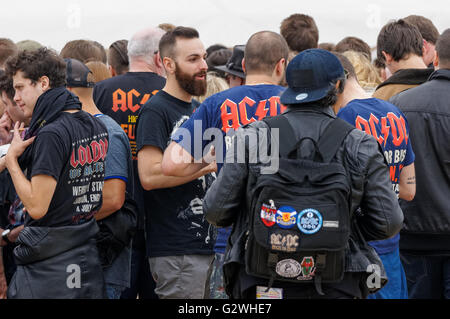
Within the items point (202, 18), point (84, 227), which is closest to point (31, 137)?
point (84, 227)

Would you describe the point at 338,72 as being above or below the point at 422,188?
above

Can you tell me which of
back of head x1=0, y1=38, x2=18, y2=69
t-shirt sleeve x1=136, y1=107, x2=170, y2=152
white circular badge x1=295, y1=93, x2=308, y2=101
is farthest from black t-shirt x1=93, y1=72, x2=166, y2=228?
white circular badge x1=295, y1=93, x2=308, y2=101

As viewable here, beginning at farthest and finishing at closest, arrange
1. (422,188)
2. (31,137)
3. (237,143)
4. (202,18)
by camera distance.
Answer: (202,18) → (422,188) → (31,137) → (237,143)

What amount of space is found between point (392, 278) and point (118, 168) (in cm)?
171

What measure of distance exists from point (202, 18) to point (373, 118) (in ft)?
16.8

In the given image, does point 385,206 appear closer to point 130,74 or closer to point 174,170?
point 174,170

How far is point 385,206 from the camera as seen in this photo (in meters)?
2.83

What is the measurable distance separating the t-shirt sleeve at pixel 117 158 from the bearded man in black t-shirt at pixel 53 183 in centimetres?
36

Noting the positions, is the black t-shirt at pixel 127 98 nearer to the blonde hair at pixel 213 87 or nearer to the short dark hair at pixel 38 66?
the blonde hair at pixel 213 87

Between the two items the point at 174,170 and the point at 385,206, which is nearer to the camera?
the point at 385,206

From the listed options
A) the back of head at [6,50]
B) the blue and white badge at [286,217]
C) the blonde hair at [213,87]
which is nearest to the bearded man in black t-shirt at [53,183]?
the blue and white badge at [286,217]

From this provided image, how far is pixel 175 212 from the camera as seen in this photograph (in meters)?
4.32

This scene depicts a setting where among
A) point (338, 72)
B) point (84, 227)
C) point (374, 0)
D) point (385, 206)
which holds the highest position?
point (374, 0)

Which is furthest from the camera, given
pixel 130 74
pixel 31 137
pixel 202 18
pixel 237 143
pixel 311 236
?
pixel 202 18
